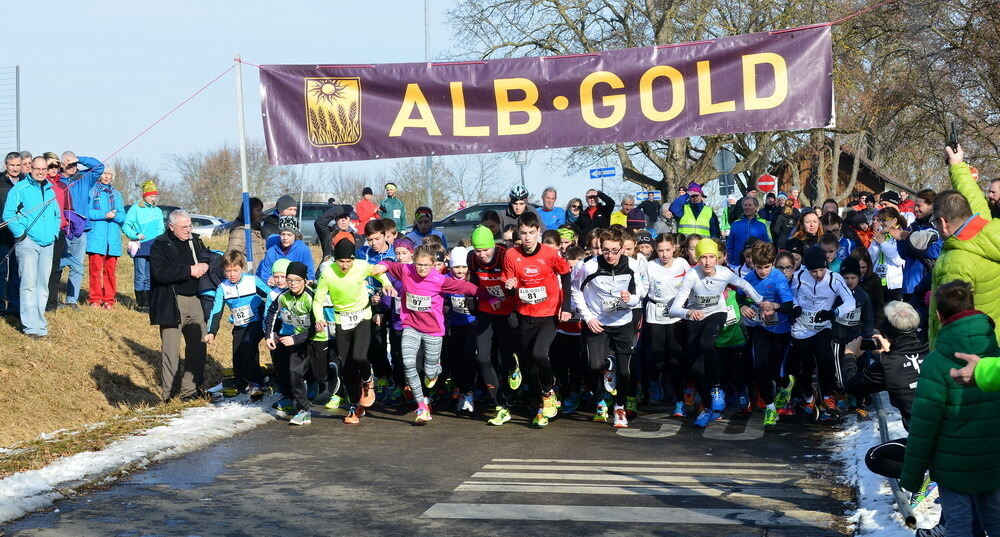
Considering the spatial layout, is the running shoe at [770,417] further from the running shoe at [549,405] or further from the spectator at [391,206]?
the spectator at [391,206]

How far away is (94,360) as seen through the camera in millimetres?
14266

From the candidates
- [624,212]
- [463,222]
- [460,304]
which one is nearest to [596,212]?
[624,212]

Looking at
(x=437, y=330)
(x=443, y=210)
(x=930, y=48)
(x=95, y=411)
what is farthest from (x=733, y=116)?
(x=443, y=210)

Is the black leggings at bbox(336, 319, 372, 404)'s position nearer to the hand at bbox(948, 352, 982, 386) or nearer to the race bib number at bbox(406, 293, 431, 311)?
the race bib number at bbox(406, 293, 431, 311)

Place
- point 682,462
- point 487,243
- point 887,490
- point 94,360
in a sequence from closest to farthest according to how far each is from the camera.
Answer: point 887,490 < point 682,462 < point 487,243 < point 94,360

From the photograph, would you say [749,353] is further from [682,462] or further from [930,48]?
[930,48]

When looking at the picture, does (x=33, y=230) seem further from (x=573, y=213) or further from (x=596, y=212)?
(x=596, y=212)

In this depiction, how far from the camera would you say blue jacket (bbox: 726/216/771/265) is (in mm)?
15782

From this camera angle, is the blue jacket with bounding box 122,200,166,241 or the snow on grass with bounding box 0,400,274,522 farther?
the blue jacket with bounding box 122,200,166,241

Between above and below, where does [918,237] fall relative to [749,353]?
above

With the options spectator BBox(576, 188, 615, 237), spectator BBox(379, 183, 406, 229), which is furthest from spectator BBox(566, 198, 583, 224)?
spectator BBox(379, 183, 406, 229)

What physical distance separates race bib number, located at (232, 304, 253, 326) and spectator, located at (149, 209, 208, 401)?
1.93 feet

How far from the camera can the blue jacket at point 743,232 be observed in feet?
51.8

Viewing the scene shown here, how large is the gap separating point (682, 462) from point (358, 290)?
3.88 metres
